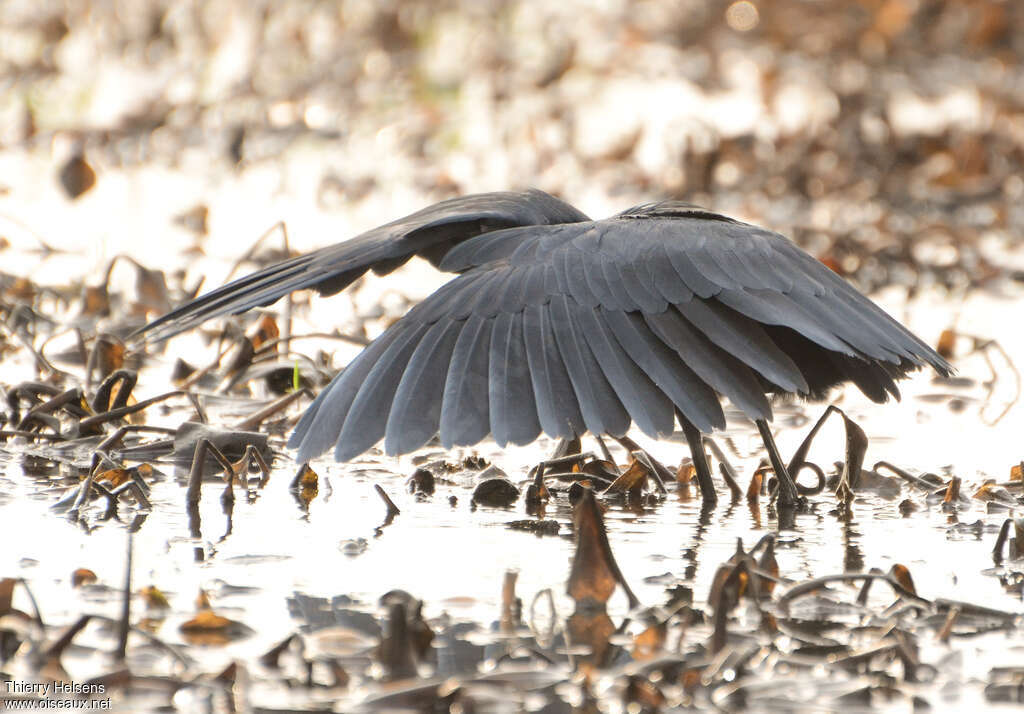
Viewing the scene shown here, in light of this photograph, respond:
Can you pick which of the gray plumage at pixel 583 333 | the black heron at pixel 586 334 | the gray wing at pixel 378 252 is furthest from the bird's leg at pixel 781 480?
the gray wing at pixel 378 252

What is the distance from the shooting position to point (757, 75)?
12.3m

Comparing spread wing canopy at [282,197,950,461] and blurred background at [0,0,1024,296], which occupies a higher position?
blurred background at [0,0,1024,296]

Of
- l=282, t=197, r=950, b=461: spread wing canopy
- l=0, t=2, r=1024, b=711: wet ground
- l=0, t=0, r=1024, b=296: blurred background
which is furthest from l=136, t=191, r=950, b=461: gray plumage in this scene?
l=0, t=0, r=1024, b=296: blurred background

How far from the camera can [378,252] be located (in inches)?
159

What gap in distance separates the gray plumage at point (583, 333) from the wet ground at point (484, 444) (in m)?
0.32

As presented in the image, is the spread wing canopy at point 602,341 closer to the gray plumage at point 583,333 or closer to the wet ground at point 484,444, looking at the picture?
the gray plumage at point 583,333

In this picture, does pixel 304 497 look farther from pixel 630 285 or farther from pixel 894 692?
→ pixel 894 692

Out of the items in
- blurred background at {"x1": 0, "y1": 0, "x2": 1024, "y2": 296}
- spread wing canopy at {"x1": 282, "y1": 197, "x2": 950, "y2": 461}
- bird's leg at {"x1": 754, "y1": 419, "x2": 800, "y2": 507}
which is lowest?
bird's leg at {"x1": 754, "y1": 419, "x2": 800, "y2": 507}

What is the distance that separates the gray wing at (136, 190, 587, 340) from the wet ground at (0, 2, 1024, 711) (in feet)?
1.59

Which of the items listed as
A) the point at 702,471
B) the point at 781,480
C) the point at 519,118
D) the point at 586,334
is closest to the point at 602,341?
the point at 586,334

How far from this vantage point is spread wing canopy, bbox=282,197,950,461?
3.57 meters

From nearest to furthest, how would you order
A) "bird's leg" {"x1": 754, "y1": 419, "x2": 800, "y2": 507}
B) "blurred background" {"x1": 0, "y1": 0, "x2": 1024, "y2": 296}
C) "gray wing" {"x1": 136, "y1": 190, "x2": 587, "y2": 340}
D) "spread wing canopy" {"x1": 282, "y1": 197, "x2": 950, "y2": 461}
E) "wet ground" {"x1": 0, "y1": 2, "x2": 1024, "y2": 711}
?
"wet ground" {"x1": 0, "y1": 2, "x2": 1024, "y2": 711}
"spread wing canopy" {"x1": 282, "y1": 197, "x2": 950, "y2": 461}
"gray wing" {"x1": 136, "y1": 190, "x2": 587, "y2": 340}
"bird's leg" {"x1": 754, "y1": 419, "x2": 800, "y2": 507}
"blurred background" {"x1": 0, "y1": 0, "x2": 1024, "y2": 296}

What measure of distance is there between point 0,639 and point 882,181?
7880 mm

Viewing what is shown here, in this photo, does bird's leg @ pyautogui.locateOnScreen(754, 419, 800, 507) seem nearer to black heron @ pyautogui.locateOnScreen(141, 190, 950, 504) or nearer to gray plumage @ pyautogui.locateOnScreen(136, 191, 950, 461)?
black heron @ pyautogui.locateOnScreen(141, 190, 950, 504)
